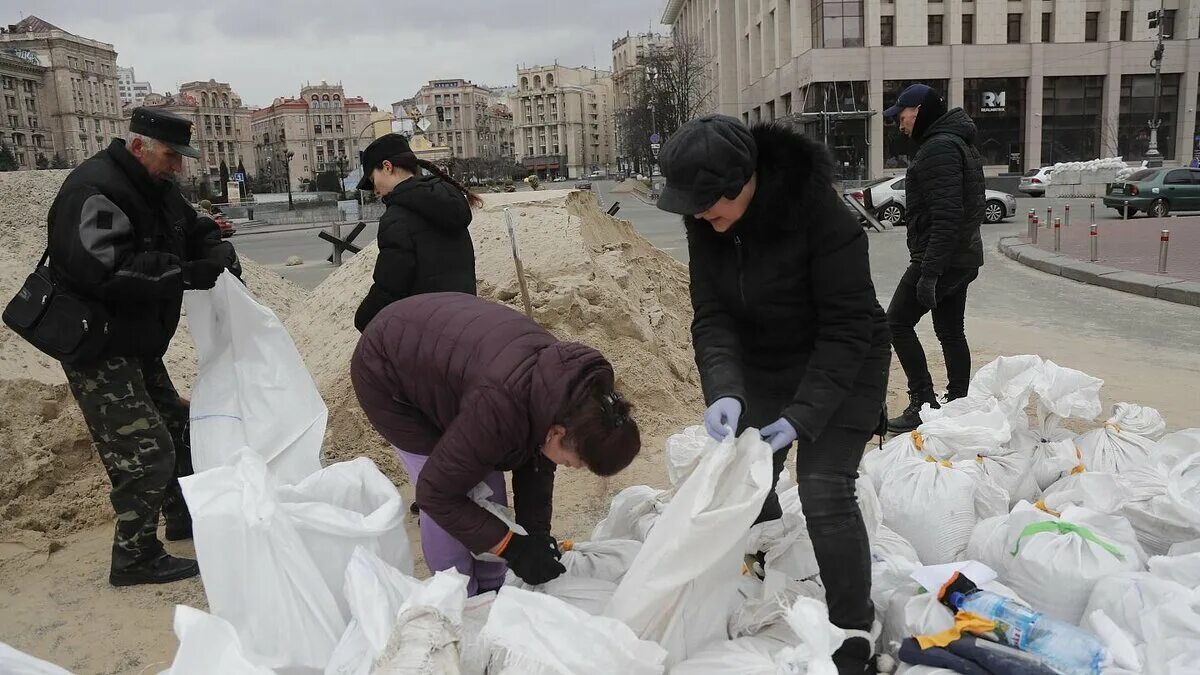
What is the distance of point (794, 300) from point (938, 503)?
1128 millimetres

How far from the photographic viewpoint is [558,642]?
1.86 m

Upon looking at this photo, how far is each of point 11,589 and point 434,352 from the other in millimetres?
2116

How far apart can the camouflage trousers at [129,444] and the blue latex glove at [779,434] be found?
2.20 meters

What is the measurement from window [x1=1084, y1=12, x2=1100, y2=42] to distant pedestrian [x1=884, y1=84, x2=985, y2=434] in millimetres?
44095

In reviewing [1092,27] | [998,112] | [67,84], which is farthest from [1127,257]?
[67,84]

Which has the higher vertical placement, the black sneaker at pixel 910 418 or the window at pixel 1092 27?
the window at pixel 1092 27

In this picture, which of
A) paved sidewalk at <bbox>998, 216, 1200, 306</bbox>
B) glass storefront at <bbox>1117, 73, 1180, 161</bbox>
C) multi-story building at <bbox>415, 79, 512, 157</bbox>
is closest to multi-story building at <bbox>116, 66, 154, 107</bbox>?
multi-story building at <bbox>415, 79, 512, 157</bbox>

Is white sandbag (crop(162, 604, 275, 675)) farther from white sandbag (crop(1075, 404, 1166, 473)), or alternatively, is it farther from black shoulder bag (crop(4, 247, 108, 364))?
white sandbag (crop(1075, 404, 1166, 473))

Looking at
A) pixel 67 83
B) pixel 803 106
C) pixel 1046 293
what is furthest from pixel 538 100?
pixel 1046 293

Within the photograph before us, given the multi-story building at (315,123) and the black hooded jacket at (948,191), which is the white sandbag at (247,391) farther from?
the multi-story building at (315,123)

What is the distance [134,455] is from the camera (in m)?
3.04

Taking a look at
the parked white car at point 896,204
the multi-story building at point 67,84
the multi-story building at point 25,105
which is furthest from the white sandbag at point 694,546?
the multi-story building at point 67,84

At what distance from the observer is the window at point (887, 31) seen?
3969 centimetres

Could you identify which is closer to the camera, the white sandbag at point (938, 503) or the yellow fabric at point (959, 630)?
the yellow fabric at point (959, 630)
